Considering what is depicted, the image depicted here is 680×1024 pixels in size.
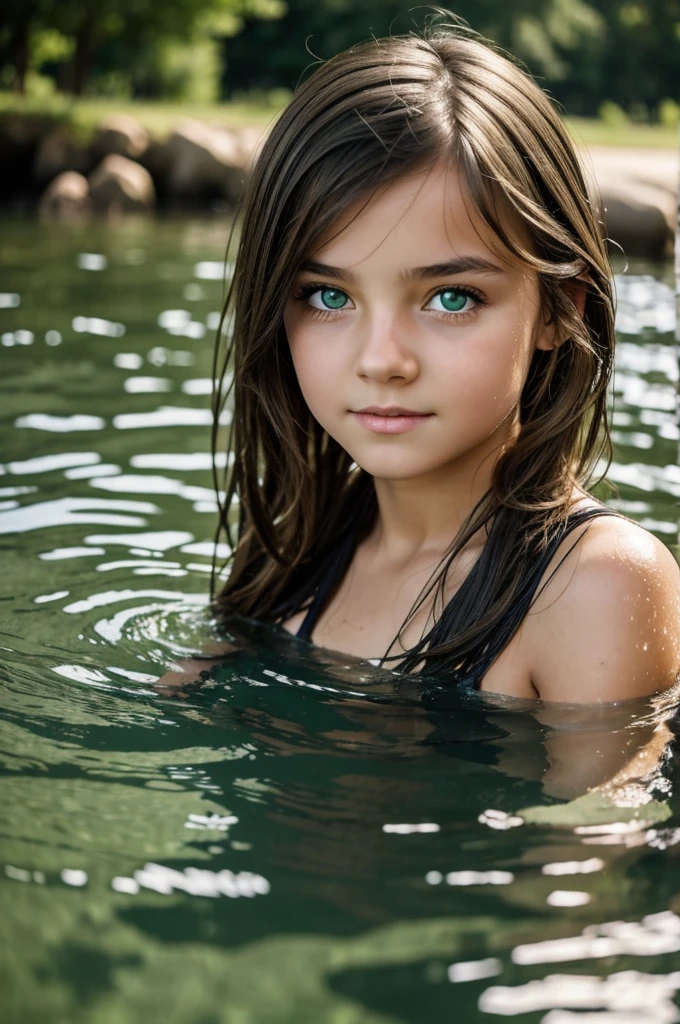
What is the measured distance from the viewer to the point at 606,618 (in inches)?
107

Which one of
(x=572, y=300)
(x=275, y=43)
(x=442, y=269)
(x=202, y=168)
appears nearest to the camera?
(x=442, y=269)

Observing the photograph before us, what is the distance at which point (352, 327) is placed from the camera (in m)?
2.79

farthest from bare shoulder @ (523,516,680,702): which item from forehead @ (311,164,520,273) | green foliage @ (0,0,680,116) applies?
green foliage @ (0,0,680,116)

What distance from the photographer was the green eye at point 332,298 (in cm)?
284

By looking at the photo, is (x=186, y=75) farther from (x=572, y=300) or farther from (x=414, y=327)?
(x=414, y=327)

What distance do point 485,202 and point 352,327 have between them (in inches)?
14.2

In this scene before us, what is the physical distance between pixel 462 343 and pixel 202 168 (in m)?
17.4

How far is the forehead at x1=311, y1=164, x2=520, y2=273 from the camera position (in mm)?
2668

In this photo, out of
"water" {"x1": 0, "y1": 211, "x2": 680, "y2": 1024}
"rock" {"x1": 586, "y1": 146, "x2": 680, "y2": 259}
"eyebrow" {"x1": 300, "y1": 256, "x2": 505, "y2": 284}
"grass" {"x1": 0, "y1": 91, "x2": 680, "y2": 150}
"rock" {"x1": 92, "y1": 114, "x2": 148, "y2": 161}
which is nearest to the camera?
"water" {"x1": 0, "y1": 211, "x2": 680, "y2": 1024}

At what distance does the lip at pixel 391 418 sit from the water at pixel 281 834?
616 mm

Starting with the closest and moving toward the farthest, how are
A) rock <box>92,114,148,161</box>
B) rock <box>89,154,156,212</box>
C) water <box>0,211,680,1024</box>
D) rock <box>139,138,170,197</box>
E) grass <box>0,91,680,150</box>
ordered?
water <box>0,211,680,1024</box>
rock <box>89,154,156,212</box>
rock <box>139,138,170,197</box>
rock <box>92,114,148,161</box>
grass <box>0,91,680,150</box>

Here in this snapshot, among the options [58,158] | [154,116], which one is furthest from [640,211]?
[154,116]

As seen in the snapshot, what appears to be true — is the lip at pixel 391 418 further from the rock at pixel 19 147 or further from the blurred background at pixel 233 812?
the rock at pixel 19 147

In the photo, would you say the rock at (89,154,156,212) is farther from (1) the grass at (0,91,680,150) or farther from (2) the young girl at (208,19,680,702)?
(2) the young girl at (208,19,680,702)
